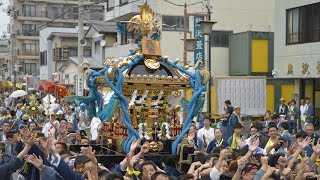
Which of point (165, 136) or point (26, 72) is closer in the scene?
point (165, 136)

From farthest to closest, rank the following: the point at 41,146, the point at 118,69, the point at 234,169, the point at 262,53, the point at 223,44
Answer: the point at 223,44
the point at 262,53
the point at 118,69
the point at 41,146
the point at 234,169

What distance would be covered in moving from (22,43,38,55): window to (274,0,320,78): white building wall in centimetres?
4430

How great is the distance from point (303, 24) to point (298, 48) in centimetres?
104

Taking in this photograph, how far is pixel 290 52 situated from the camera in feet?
79.9

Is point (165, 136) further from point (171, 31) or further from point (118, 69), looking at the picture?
point (171, 31)

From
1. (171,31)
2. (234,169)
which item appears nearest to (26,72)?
(171,31)

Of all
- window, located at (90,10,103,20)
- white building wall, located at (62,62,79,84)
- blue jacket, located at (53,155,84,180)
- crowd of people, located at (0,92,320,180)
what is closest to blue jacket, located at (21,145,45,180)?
crowd of people, located at (0,92,320,180)

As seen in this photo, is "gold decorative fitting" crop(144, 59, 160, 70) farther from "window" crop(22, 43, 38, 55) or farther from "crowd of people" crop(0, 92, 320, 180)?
"window" crop(22, 43, 38, 55)

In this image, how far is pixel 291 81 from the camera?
2517cm

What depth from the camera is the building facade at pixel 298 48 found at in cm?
2292

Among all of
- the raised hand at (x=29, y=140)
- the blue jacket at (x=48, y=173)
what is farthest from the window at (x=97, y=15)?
the blue jacket at (x=48, y=173)

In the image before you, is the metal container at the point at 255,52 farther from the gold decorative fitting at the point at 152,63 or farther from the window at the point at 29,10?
the window at the point at 29,10

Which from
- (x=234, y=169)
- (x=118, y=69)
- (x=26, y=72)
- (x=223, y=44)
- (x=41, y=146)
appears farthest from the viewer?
(x=26, y=72)

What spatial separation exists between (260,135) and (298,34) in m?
14.2
